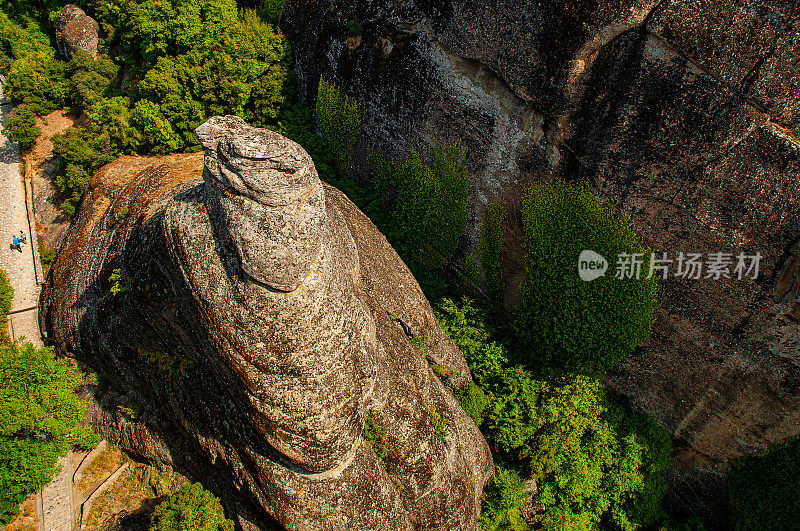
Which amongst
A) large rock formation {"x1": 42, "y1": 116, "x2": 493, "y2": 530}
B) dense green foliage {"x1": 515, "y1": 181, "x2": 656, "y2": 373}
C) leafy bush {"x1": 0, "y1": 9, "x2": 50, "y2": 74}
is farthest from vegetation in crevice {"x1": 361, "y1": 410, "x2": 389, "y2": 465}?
leafy bush {"x1": 0, "y1": 9, "x2": 50, "y2": 74}

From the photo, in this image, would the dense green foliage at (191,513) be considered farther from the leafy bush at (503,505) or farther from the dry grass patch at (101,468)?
the leafy bush at (503,505)

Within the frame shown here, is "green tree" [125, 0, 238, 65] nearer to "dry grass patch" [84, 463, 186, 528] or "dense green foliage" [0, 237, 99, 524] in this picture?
"dense green foliage" [0, 237, 99, 524]

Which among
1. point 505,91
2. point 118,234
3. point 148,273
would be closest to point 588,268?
point 505,91

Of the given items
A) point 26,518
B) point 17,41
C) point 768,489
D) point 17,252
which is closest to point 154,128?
point 17,252

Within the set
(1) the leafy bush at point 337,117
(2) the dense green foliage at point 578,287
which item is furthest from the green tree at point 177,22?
(2) the dense green foliage at point 578,287

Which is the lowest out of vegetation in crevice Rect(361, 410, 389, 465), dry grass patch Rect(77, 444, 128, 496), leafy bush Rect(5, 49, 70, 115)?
dry grass patch Rect(77, 444, 128, 496)

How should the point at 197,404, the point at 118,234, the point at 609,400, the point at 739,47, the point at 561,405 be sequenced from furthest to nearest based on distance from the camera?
the point at 609,400
the point at 561,405
the point at 118,234
the point at 197,404
the point at 739,47

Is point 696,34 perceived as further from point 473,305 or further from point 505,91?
point 473,305
